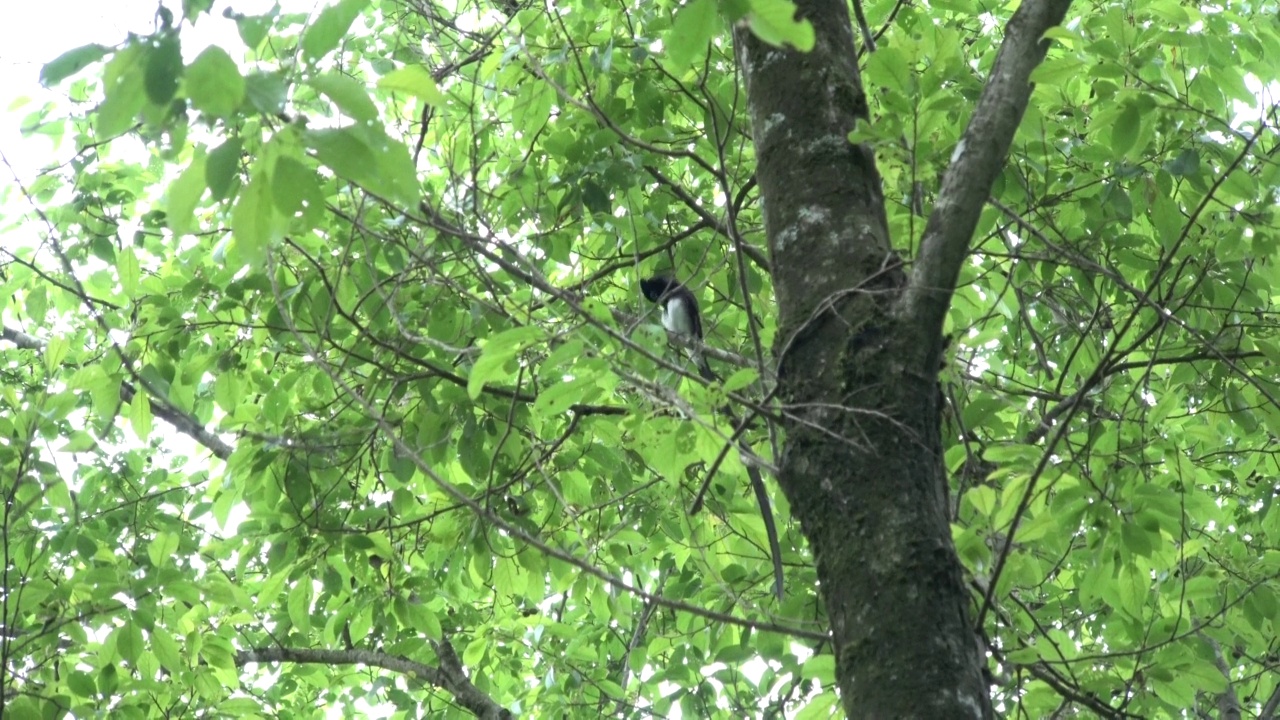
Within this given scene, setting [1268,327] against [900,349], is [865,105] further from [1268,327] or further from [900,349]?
[1268,327]

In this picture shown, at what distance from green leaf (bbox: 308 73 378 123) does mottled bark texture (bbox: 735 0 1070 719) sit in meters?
0.76

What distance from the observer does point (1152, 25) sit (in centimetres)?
278

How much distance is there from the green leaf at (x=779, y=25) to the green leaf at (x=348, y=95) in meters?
0.37

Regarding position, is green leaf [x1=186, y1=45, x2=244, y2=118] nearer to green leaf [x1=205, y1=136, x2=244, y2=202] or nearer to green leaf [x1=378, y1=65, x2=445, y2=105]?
green leaf [x1=205, y1=136, x2=244, y2=202]

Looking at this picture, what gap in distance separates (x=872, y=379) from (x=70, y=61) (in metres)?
1.09

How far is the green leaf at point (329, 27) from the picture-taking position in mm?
1117

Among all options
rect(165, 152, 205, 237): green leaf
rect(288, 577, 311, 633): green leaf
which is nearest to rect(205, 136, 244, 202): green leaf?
rect(165, 152, 205, 237): green leaf

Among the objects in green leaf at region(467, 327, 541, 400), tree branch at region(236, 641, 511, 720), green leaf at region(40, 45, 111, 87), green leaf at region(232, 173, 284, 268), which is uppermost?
tree branch at region(236, 641, 511, 720)

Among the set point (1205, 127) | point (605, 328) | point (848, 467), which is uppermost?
point (1205, 127)

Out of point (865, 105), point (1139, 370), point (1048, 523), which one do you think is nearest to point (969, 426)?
point (1048, 523)

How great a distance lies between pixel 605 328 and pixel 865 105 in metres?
0.74

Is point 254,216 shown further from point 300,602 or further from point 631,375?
point 300,602

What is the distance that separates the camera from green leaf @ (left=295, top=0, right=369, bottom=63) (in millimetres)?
1117

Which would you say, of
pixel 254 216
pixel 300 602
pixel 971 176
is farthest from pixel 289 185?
pixel 300 602
